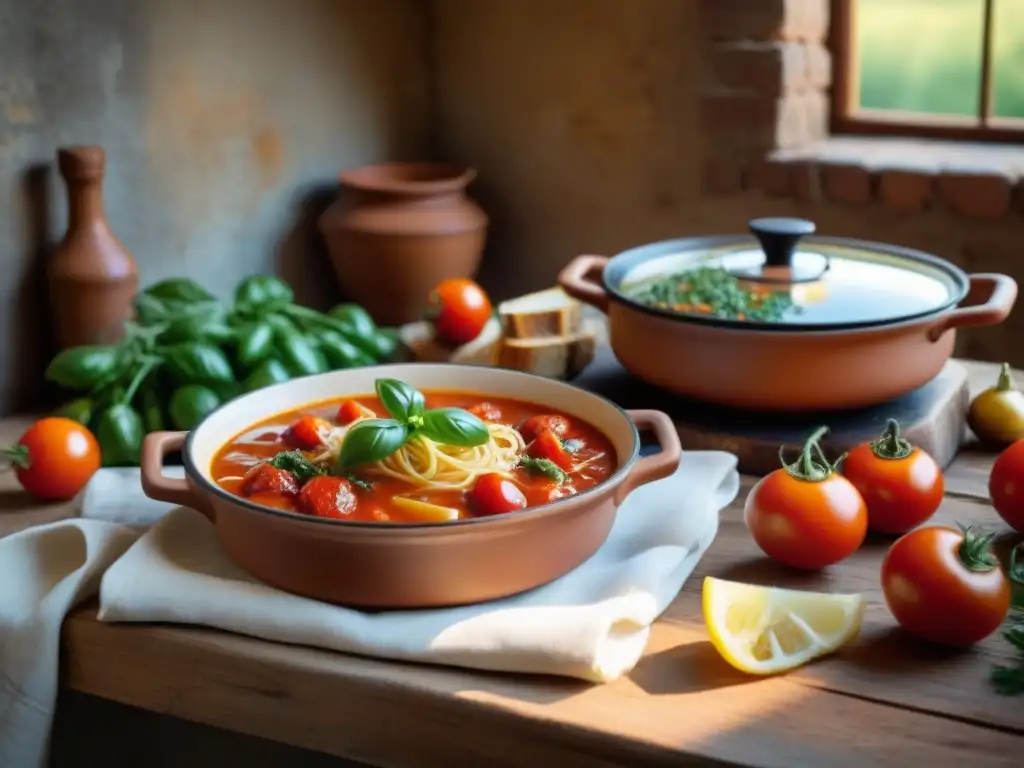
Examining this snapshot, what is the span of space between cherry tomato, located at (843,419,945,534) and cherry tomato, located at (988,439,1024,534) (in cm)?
6

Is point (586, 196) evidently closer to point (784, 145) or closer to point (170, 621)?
point (784, 145)

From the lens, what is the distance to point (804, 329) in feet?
4.47

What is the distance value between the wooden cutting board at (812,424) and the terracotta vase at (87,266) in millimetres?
708

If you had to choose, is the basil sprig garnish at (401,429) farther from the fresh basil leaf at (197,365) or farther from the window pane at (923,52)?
the window pane at (923,52)

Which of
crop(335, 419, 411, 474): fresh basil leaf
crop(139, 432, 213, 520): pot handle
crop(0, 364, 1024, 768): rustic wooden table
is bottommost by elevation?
crop(0, 364, 1024, 768): rustic wooden table

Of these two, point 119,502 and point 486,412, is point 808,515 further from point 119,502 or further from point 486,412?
point 119,502

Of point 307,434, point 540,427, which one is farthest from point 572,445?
point 307,434

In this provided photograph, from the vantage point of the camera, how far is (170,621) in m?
1.11

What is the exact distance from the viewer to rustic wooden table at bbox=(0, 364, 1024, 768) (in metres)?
0.94

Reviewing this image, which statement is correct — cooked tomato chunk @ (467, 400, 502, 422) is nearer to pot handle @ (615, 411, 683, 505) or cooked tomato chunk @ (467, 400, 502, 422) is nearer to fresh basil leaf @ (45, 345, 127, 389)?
pot handle @ (615, 411, 683, 505)

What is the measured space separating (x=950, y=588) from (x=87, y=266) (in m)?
1.22

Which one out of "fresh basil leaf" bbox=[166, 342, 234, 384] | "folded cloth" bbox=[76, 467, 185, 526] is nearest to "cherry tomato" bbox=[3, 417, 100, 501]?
"folded cloth" bbox=[76, 467, 185, 526]

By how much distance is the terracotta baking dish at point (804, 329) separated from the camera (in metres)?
1.38

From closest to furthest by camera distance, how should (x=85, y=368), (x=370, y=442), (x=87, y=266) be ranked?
(x=370, y=442)
(x=85, y=368)
(x=87, y=266)
